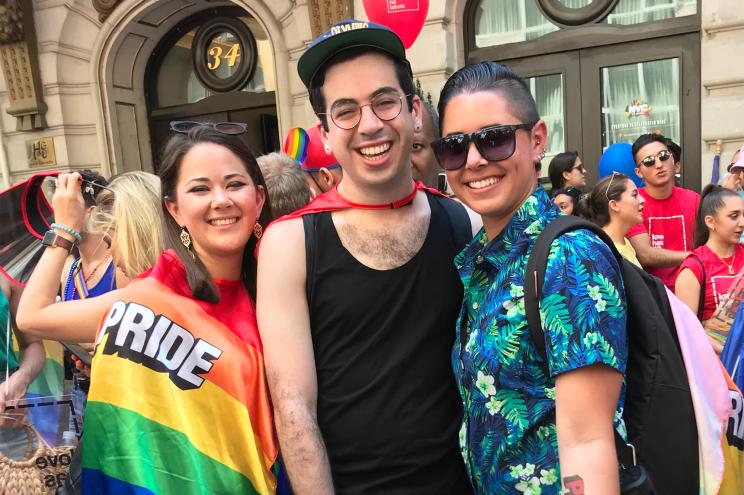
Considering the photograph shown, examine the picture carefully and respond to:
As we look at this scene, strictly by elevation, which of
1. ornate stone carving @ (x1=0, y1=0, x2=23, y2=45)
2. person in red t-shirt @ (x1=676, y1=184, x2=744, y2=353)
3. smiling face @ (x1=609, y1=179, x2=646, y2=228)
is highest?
ornate stone carving @ (x1=0, y1=0, x2=23, y2=45)

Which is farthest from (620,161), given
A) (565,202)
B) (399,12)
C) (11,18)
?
(11,18)

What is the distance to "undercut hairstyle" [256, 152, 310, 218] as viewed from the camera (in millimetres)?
2344

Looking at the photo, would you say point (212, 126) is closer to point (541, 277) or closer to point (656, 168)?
point (541, 277)

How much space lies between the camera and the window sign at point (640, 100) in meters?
5.81

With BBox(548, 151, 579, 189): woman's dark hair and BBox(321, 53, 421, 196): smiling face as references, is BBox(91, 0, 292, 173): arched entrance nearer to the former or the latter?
BBox(548, 151, 579, 189): woman's dark hair

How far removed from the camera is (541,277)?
3.77ft

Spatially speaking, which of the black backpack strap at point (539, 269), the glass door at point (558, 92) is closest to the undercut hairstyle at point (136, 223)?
the black backpack strap at point (539, 269)

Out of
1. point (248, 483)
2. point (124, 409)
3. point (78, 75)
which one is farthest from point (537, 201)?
point (78, 75)

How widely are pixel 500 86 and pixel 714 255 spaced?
2835mm

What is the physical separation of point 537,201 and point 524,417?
1.61 feet

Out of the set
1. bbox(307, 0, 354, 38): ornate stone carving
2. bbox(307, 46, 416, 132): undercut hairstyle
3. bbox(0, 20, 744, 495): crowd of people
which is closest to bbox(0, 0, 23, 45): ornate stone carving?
bbox(307, 0, 354, 38): ornate stone carving

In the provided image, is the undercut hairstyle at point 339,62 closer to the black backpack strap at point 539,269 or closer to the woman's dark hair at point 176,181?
the woman's dark hair at point 176,181

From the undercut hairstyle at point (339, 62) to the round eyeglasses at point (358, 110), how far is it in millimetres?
50

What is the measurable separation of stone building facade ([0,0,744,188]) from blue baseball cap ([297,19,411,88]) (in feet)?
9.53
